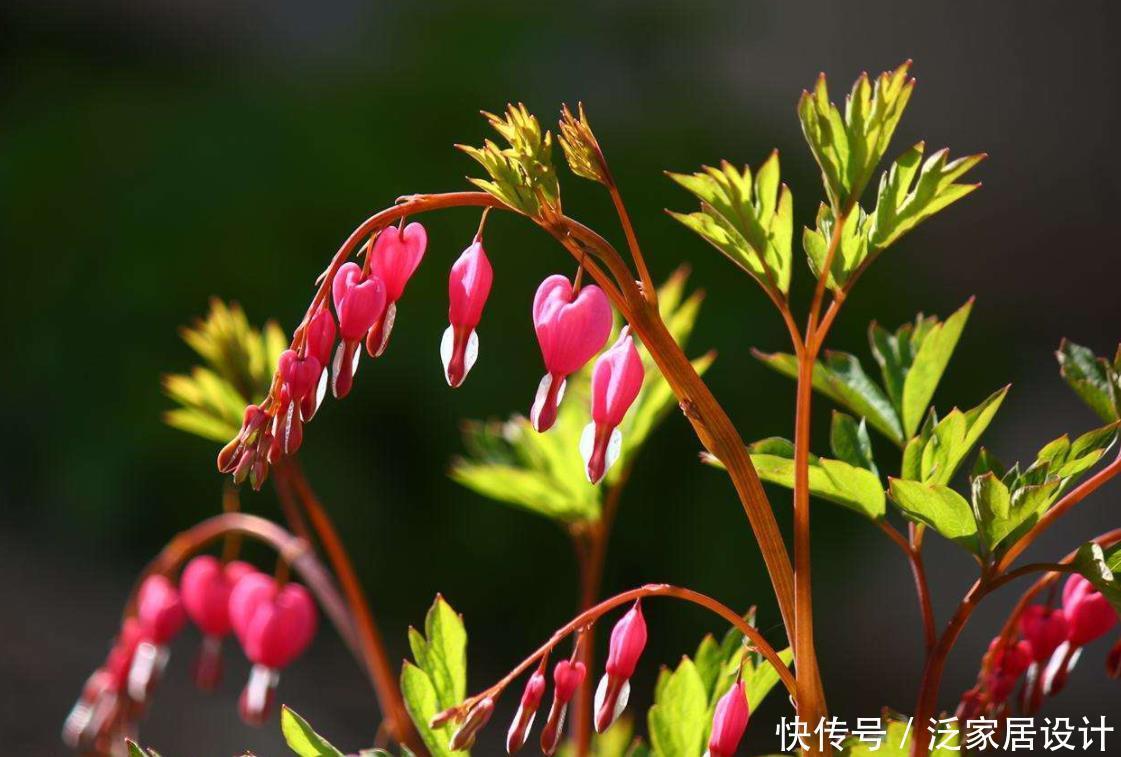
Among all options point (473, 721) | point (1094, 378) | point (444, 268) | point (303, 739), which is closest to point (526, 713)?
point (473, 721)

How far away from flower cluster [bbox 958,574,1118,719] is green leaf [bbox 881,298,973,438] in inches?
4.8

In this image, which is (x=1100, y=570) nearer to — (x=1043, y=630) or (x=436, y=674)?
(x=1043, y=630)

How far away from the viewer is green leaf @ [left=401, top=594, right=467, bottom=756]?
0.68 meters

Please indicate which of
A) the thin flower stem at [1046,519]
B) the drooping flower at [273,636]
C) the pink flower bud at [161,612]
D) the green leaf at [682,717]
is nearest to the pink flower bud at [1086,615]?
the thin flower stem at [1046,519]

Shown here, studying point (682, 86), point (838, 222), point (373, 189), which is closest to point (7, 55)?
point (373, 189)

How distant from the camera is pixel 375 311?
558mm

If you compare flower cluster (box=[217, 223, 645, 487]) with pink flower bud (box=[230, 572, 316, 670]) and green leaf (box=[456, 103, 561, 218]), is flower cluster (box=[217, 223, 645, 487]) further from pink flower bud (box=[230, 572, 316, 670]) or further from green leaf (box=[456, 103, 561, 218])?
pink flower bud (box=[230, 572, 316, 670])

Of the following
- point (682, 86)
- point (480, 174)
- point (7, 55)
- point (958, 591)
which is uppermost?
point (7, 55)

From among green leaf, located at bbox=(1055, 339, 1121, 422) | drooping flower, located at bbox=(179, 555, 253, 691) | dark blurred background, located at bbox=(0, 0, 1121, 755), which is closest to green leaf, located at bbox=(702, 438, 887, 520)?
green leaf, located at bbox=(1055, 339, 1121, 422)

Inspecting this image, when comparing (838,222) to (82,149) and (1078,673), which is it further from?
(82,149)

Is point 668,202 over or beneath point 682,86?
beneath

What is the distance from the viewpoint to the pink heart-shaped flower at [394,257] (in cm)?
57

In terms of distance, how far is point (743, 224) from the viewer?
607 mm

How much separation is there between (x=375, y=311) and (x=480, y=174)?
7.85 feet
